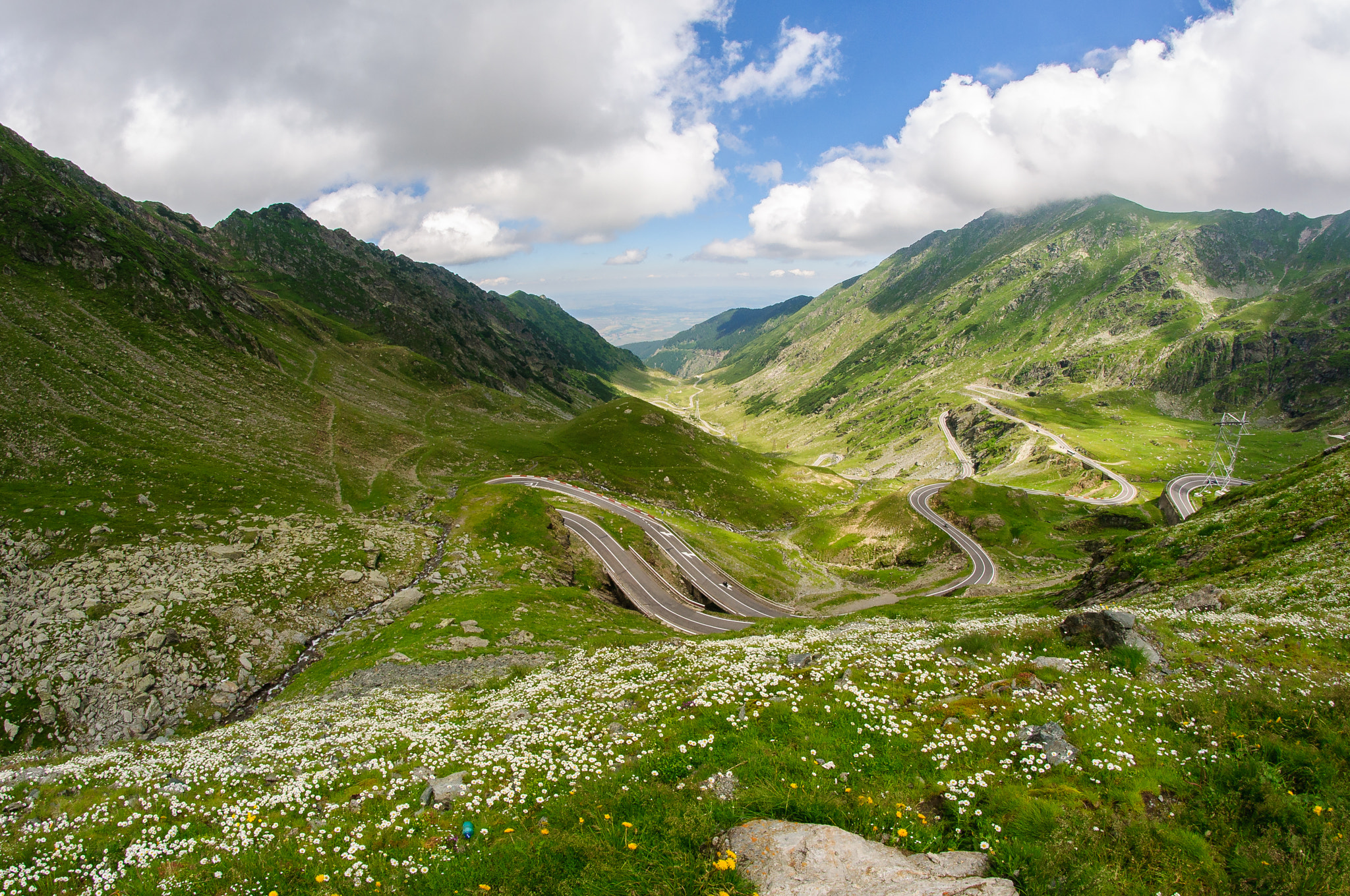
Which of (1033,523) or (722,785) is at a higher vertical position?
(722,785)

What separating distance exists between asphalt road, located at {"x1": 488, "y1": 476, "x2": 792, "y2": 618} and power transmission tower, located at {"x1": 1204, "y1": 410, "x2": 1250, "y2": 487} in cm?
9858

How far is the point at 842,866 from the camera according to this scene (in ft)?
28.5

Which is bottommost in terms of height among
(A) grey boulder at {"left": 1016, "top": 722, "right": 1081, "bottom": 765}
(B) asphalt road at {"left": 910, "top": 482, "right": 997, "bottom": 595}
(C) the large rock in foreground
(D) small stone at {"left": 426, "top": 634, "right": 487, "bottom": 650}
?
(B) asphalt road at {"left": 910, "top": 482, "right": 997, "bottom": 595}

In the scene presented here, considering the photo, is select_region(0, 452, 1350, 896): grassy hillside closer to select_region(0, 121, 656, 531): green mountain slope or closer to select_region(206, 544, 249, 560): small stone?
select_region(206, 544, 249, 560): small stone

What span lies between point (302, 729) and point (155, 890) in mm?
15772

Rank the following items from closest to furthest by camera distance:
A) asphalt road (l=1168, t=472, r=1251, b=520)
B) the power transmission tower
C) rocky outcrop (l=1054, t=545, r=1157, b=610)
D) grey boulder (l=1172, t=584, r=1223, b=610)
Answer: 1. grey boulder (l=1172, t=584, r=1223, b=610)
2. rocky outcrop (l=1054, t=545, r=1157, b=610)
3. the power transmission tower
4. asphalt road (l=1168, t=472, r=1251, b=520)

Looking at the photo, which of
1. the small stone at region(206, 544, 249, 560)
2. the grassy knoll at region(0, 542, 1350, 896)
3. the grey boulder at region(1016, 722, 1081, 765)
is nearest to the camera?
the grassy knoll at region(0, 542, 1350, 896)

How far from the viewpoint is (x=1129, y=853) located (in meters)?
8.91

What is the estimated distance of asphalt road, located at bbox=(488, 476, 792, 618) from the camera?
7269 centimetres

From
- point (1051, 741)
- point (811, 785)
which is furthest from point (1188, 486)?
point (811, 785)

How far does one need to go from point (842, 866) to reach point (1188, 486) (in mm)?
184992

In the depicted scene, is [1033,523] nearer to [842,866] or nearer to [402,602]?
[402,602]

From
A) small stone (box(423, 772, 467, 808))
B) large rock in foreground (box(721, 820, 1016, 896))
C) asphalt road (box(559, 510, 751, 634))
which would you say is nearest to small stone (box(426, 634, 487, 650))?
asphalt road (box(559, 510, 751, 634))

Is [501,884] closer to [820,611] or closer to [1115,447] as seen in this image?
[820,611]
